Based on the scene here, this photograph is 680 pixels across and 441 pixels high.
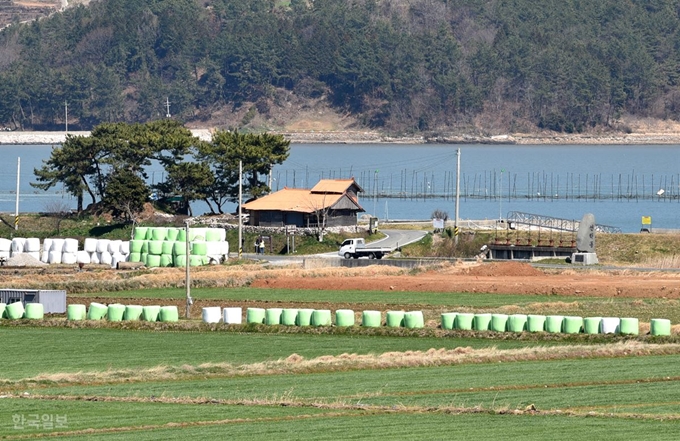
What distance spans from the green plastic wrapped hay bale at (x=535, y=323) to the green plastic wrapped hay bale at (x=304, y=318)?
9.41 meters

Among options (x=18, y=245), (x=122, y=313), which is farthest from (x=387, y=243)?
(x=122, y=313)

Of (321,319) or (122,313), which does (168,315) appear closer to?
(122,313)

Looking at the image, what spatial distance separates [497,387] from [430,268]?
132ft

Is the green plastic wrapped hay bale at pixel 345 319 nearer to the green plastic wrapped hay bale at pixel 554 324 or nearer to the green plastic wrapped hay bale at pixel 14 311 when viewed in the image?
the green plastic wrapped hay bale at pixel 554 324

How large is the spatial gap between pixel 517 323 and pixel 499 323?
0.76 metres

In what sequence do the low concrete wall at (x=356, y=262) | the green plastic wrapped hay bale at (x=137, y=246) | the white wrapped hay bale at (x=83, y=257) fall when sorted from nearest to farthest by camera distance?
the low concrete wall at (x=356, y=262)
the green plastic wrapped hay bale at (x=137, y=246)
the white wrapped hay bale at (x=83, y=257)

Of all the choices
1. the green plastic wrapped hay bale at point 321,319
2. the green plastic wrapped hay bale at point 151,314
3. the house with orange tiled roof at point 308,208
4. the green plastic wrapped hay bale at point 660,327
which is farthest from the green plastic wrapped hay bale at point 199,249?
the green plastic wrapped hay bale at point 660,327

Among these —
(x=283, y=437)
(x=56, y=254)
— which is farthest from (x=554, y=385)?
(x=56, y=254)

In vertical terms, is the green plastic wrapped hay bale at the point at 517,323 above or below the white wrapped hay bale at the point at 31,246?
below

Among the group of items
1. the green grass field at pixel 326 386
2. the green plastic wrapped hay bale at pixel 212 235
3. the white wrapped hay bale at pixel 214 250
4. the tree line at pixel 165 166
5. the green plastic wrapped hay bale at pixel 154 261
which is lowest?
the green grass field at pixel 326 386

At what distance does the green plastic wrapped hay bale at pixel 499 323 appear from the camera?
54062 mm

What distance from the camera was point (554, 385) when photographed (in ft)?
134

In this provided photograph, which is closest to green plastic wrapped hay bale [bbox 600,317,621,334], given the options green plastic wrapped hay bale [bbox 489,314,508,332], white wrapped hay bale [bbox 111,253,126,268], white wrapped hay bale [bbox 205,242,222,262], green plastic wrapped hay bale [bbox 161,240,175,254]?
green plastic wrapped hay bale [bbox 489,314,508,332]

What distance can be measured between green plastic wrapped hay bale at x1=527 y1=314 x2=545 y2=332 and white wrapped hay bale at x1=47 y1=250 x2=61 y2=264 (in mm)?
45658
